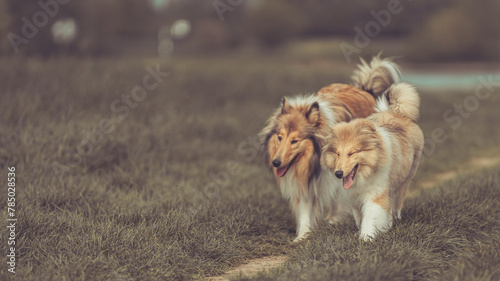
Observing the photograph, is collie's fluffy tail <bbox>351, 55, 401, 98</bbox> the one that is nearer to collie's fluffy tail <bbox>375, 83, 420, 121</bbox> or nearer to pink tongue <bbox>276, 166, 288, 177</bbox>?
collie's fluffy tail <bbox>375, 83, 420, 121</bbox>

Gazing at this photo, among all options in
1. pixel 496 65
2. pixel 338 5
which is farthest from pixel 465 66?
pixel 338 5

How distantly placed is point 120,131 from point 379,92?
13.0ft

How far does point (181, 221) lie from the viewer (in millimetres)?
5051

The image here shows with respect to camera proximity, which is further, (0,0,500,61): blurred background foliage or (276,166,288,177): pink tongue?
(0,0,500,61): blurred background foliage

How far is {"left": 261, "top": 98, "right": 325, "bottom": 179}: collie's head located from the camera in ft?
16.3

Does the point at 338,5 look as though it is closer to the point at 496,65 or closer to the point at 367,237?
the point at 496,65

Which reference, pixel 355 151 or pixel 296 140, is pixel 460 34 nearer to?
pixel 296 140
